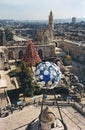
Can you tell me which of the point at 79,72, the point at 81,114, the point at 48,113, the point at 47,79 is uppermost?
the point at 47,79

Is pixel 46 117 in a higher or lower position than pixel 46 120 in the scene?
higher

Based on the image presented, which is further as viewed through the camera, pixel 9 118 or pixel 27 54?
pixel 27 54

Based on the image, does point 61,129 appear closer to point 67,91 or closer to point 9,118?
point 9,118

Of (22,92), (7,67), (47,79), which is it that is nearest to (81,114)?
(47,79)

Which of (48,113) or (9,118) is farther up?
(48,113)

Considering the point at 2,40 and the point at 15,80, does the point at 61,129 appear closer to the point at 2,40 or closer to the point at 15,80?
the point at 15,80

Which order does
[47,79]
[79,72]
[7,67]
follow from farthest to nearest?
[79,72] < [7,67] < [47,79]

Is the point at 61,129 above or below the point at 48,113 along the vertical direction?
below

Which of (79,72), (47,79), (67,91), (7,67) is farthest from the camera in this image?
(79,72)

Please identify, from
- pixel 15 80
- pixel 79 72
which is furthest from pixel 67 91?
pixel 79 72
